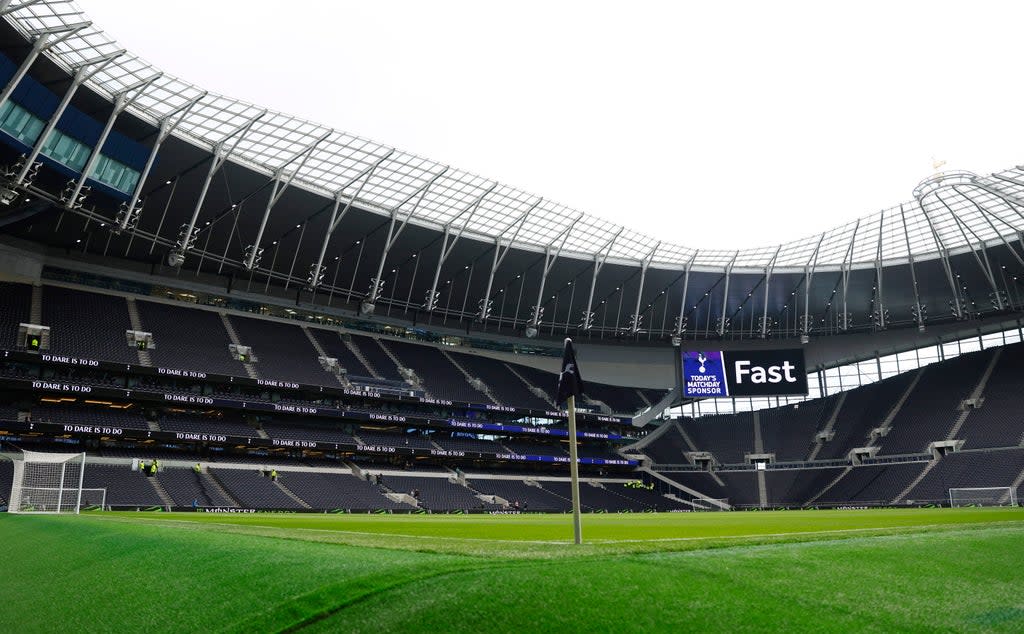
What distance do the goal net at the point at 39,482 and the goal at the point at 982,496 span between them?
54.5 m

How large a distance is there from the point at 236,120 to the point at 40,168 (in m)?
10.6

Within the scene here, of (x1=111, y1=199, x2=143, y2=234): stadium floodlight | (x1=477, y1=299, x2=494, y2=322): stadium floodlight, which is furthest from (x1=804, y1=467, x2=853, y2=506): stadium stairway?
(x1=111, y1=199, x2=143, y2=234): stadium floodlight

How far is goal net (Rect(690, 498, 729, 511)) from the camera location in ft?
220

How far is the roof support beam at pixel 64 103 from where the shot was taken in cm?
3512

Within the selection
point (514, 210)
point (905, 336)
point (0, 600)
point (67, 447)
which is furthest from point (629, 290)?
point (0, 600)

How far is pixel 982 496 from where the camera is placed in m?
52.2

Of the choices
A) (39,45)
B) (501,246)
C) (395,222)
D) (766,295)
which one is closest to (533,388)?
(501,246)

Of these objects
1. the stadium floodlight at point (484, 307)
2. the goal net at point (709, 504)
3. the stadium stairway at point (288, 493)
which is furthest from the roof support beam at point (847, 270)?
the stadium stairway at point (288, 493)

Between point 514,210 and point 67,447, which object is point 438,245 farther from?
point 67,447

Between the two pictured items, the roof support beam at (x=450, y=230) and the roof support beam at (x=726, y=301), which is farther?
the roof support beam at (x=726, y=301)

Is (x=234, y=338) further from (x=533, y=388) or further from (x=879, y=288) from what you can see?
(x=879, y=288)

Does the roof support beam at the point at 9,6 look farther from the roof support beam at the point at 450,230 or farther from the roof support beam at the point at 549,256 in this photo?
the roof support beam at the point at 549,256

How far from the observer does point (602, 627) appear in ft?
14.9

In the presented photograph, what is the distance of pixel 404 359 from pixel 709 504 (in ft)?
104
